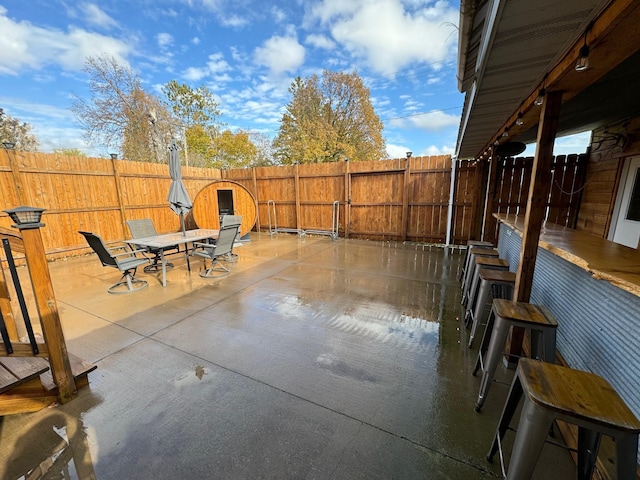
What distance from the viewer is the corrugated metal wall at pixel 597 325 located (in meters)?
1.22

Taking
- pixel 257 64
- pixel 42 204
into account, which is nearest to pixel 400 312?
pixel 42 204

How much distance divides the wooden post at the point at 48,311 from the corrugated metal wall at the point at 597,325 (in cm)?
327

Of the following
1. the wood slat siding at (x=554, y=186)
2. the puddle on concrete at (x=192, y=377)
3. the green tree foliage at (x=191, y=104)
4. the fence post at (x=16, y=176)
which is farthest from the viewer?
the green tree foliage at (x=191, y=104)

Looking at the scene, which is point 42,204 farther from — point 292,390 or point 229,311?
point 292,390

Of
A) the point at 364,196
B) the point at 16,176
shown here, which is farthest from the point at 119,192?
the point at 364,196

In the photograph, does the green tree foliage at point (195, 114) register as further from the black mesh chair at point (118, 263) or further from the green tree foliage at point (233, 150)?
the black mesh chair at point (118, 263)

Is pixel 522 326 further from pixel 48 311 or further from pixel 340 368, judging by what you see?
pixel 48 311

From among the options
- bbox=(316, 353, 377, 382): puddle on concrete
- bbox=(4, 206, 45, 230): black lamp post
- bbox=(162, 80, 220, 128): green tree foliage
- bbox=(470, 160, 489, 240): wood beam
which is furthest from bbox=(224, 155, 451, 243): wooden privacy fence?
bbox=(162, 80, 220, 128): green tree foliage

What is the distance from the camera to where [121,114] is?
12.3 m

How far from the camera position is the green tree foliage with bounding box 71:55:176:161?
11.2 metres

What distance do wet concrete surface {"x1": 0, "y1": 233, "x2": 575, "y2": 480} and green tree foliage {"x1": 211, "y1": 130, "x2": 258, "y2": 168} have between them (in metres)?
14.0

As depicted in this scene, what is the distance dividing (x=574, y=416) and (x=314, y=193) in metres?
7.95

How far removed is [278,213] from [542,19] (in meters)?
8.41

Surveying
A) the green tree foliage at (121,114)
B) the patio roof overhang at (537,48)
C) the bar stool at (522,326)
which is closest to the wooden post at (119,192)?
the green tree foliage at (121,114)
